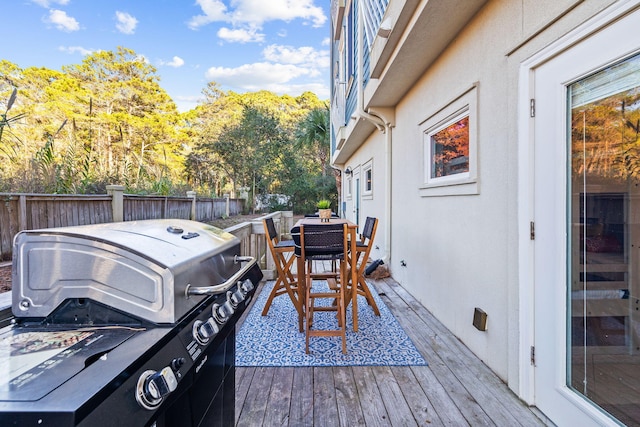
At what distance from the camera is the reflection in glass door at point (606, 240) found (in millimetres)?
1336

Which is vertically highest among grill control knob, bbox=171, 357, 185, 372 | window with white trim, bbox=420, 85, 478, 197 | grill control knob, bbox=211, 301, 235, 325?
window with white trim, bbox=420, 85, 478, 197

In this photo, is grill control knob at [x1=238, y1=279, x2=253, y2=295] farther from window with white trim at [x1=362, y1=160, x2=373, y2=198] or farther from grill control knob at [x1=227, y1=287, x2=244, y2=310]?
window with white trim at [x1=362, y1=160, x2=373, y2=198]

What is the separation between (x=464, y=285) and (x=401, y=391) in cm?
103

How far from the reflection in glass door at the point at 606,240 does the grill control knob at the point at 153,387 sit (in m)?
1.78

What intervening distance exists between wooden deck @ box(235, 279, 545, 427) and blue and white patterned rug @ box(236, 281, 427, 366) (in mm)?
96

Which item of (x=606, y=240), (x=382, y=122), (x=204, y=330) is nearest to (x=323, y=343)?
(x=204, y=330)

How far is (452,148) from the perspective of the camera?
2.93 meters

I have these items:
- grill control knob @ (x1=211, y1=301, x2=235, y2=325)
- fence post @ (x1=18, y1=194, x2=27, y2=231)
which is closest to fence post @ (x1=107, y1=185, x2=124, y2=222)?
fence post @ (x1=18, y1=194, x2=27, y2=231)

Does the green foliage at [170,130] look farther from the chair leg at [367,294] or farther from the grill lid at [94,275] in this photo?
the grill lid at [94,275]

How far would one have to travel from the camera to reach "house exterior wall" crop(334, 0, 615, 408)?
1889 millimetres

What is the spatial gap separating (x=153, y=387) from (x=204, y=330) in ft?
0.96

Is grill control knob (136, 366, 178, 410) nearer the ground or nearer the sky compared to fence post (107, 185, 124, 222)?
nearer the ground

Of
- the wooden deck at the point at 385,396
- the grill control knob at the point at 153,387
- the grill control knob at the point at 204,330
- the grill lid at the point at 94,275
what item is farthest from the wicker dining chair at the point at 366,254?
the grill control knob at the point at 153,387

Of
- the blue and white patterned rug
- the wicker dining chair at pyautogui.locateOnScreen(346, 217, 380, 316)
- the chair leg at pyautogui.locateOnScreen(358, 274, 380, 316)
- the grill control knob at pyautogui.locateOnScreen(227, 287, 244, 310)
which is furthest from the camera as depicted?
the chair leg at pyautogui.locateOnScreen(358, 274, 380, 316)
